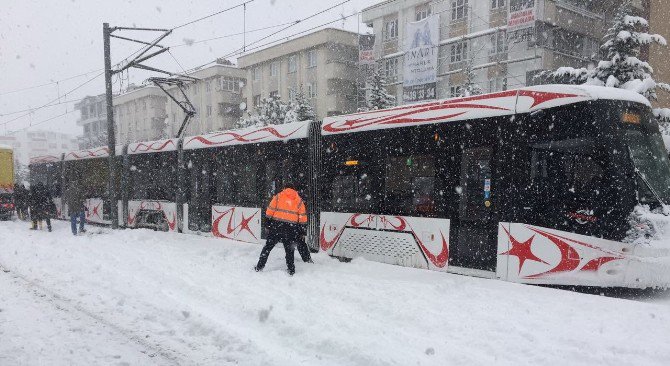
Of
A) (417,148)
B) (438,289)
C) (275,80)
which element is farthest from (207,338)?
(275,80)

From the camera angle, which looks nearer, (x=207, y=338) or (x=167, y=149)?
(x=207, y=338)

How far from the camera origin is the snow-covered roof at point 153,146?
47.9 ft

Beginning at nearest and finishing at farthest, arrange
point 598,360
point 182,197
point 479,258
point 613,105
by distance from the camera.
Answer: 1. point 598,360
2. point 613,105
3. point 479,258
4. point 182,197

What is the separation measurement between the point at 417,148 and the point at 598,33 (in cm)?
2796

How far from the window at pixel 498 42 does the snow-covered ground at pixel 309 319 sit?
2308 centimetres

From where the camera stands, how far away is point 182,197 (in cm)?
1406

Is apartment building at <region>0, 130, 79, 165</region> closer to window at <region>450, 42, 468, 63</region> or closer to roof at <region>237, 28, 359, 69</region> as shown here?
roof at <region>237, 28, 359, 69</region>

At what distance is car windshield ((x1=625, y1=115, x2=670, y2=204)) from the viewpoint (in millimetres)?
6391

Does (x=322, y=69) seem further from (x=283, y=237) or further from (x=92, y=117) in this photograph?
(x=92, y=117)

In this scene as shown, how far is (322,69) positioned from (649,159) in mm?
32410

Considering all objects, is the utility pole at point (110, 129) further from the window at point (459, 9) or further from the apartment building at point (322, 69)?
the apartment building at point (322, 69)

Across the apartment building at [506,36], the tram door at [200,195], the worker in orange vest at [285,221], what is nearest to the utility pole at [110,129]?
the tram door at [200,195]

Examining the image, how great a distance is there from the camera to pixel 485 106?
740 cm

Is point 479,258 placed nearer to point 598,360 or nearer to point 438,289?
point 438,289
